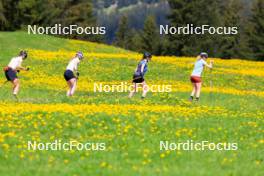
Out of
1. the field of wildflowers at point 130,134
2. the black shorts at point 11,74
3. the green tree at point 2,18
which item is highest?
the green tree at point 2,18

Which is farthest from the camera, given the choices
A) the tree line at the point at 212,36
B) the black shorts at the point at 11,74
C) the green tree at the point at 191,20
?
the tree line at the point at 212,36

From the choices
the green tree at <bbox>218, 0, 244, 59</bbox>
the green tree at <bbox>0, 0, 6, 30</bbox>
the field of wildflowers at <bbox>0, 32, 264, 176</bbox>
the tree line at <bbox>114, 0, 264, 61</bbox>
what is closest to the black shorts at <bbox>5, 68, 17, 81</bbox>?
the field of wildflowers at <bbox>0, 32, 264, 176</bbox>

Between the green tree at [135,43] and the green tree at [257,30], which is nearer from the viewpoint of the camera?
the green tree at [257,30]

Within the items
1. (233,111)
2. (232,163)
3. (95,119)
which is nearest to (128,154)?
(232,163)

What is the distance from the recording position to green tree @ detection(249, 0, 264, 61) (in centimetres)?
9194

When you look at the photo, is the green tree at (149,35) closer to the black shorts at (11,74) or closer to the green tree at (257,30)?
the green tree at (257,30)

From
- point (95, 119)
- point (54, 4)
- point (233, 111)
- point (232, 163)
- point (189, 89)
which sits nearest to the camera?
point (232, 163)

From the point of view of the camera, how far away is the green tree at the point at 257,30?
3620 inches

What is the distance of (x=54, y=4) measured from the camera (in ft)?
295

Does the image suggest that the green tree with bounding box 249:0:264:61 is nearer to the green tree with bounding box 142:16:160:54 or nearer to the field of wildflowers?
the green tree with bounding box 142:16:160:54

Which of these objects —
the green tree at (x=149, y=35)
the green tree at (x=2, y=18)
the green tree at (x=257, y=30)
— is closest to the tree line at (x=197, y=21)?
the green tree at (x=257, y=30)

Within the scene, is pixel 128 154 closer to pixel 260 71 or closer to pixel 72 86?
pixel 72 86

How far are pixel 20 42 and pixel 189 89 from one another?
21153mm

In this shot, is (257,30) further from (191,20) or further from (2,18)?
(2,18)
